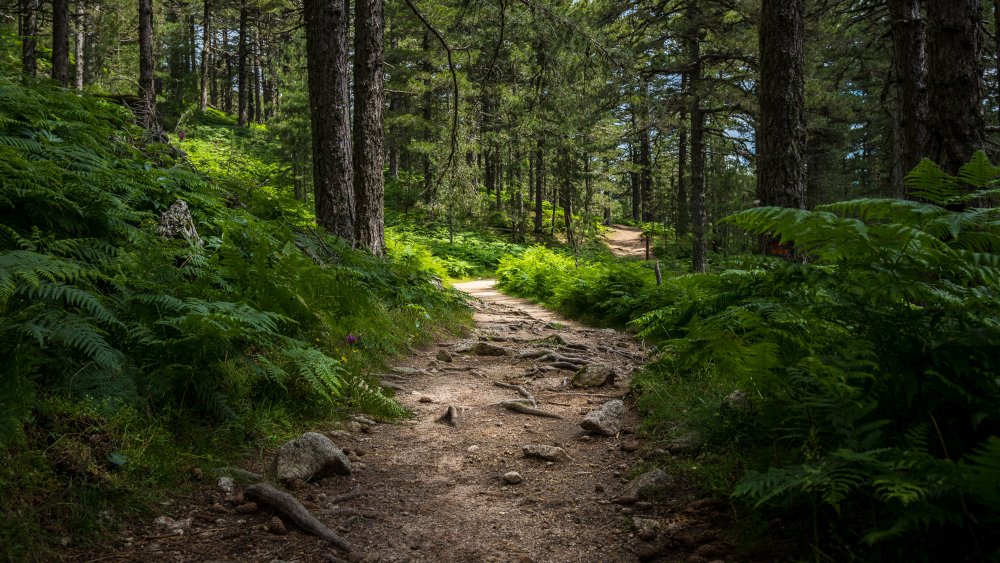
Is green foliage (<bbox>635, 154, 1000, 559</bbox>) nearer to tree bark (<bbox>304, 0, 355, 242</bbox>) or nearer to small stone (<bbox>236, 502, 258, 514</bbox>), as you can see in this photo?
small stone (<bbox>236, 502, 258, 514</bbox>)

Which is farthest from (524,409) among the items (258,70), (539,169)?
(258,70)

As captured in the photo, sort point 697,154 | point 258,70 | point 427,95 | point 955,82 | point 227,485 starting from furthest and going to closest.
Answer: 1. point 258,70
2. point 427,95
3. point 697,154
4. point 955,82
5. point 227,485

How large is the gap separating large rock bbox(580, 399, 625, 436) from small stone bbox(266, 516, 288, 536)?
7.67 feet

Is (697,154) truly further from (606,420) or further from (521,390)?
(606,420)

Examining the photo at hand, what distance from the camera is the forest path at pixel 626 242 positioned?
32.0 meters

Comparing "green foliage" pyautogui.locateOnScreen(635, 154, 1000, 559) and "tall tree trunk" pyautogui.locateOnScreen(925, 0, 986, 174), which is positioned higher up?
"tall tree trunk" pyautogui.locateOnScreen(925, 0, 986, 174)

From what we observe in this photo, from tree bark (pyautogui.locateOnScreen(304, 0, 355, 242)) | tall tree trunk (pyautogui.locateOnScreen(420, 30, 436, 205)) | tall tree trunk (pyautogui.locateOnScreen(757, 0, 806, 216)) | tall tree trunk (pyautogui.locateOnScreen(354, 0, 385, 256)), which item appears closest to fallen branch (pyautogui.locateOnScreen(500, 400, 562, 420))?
tall tree trunk (pyautogui.locateOnScreen(757, 0, 806, 216))

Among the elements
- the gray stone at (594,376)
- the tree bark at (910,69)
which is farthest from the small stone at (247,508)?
the tree bark at (910,69)

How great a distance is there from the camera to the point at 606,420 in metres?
4.18

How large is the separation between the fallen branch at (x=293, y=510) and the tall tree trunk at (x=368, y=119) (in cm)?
681

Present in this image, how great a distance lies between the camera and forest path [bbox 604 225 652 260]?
3199 centimetres

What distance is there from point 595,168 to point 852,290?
2302cm

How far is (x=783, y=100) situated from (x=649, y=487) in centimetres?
594

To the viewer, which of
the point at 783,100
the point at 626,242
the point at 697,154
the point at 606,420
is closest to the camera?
the point at 606,420
